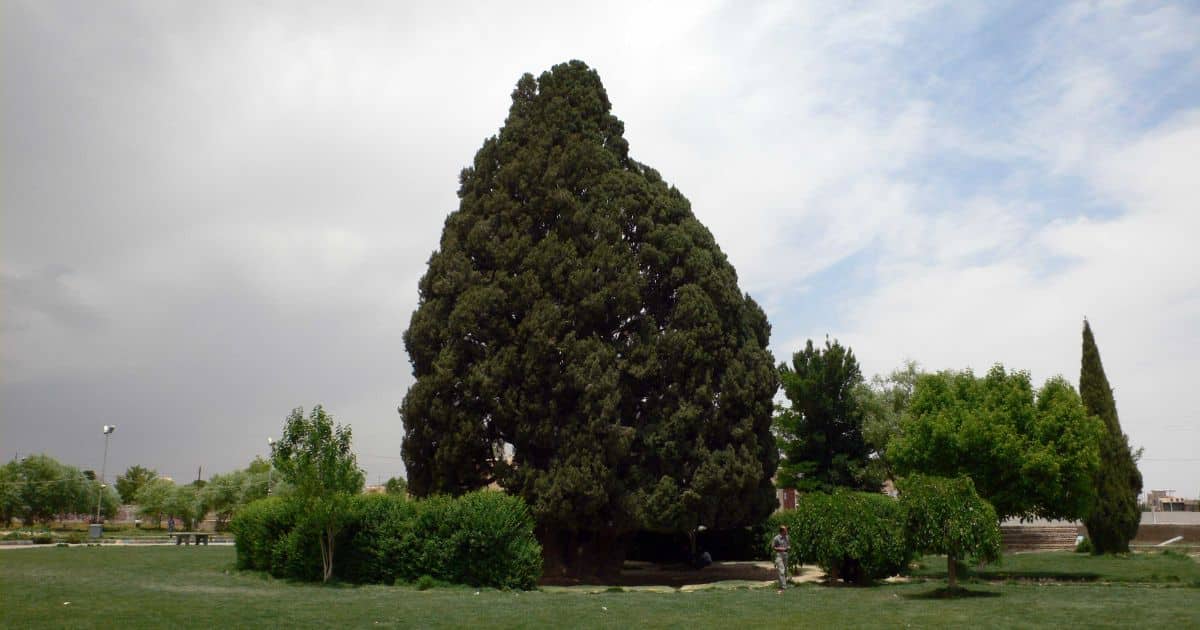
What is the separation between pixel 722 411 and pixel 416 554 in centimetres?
964

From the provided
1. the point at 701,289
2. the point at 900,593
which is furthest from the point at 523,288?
the point at 900,593

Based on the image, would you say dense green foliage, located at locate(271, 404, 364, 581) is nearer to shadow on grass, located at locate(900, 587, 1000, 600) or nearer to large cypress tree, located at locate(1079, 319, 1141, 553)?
shadow on grass, located at locate(900, 587, 1000, 600)

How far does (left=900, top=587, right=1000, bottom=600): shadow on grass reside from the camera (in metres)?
18.2

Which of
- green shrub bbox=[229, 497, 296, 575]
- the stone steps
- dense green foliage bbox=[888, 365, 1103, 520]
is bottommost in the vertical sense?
the stone steps

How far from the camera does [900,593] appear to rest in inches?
765

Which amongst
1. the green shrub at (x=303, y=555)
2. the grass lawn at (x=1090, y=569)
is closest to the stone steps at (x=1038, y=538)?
the grass lawn at (x=1090, y=569)

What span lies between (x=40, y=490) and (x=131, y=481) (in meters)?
38.8

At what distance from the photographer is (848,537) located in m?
22.0

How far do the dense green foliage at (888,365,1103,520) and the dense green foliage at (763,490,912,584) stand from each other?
5185mm

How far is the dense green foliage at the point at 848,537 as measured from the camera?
71.9 feet

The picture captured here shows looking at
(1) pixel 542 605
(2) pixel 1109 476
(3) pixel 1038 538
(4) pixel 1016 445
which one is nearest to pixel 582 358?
(1) pixel 542 605

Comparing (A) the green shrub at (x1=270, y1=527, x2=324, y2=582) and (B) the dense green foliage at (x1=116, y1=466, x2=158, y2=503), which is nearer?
(A) the green shrub at (x1=270, y1=527, x2=324, y2=582)

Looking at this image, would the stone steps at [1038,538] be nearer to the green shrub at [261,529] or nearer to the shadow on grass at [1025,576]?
the shadow on grass at [1025,576]

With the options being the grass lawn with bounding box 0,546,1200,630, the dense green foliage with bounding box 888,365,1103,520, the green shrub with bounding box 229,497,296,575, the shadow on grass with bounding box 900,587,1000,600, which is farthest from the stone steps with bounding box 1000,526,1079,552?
the green shrub with bounding box 229,497,296,575
